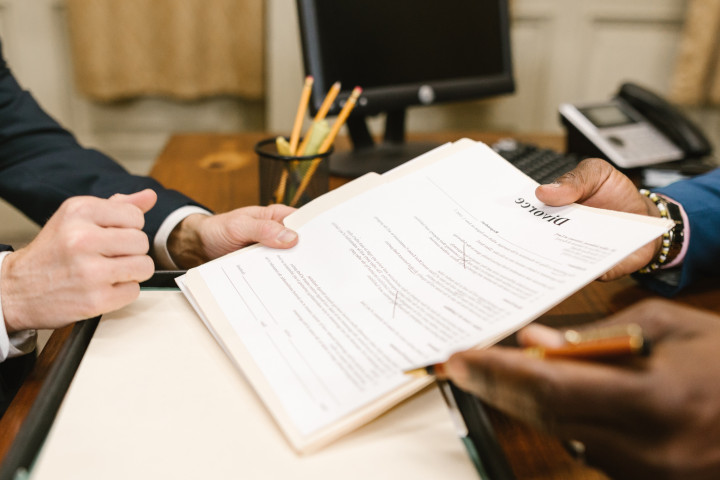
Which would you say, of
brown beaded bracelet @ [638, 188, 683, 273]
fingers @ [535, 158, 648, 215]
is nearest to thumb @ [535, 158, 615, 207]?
fingers @ [535, 158, 648, 215]

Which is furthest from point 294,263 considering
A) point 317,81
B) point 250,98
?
point 250,98

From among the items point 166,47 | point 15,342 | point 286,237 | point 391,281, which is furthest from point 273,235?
point 166,47

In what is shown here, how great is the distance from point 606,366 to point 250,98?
162 cm

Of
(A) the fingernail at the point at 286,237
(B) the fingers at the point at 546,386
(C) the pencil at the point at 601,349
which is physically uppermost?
(C) the pencil at the point at 601,349

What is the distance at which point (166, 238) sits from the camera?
0.68m

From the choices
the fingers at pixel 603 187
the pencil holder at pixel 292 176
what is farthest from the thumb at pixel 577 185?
the pencil holder at pixel 292 176

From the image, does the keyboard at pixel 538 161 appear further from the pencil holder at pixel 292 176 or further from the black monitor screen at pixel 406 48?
the pencil holder at pixel 292 176

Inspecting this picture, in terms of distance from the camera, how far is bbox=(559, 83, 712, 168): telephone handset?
1.03 metres

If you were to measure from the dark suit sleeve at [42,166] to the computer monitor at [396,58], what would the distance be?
345 mm

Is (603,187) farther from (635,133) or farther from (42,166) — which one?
(42,166)

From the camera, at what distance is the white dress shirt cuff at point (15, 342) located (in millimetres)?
504

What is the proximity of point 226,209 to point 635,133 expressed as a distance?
0.80 metres

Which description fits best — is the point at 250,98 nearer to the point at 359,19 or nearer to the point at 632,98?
the point at 359,19

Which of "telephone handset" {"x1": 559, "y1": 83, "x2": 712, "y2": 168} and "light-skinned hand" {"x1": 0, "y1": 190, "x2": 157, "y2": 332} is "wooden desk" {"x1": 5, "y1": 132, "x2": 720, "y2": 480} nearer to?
"light-skinned hand" {"x1": 0, "y1": 190, "x2": 157, "y2": 332}
